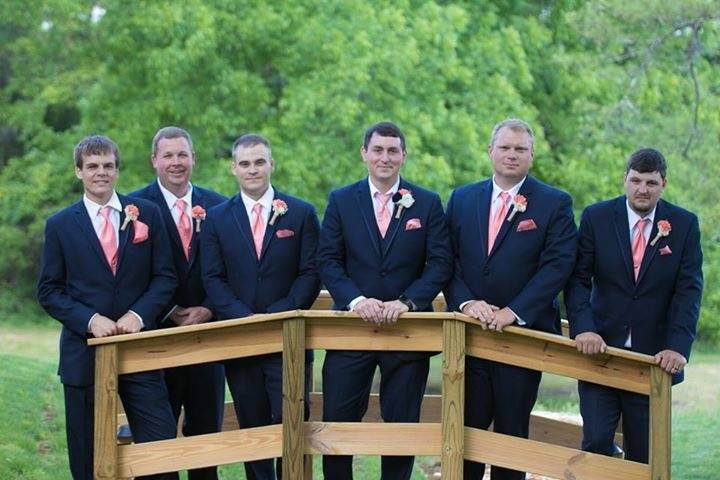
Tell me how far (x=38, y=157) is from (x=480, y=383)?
17666 mm

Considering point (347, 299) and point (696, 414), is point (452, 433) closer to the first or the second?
point (347, 299)

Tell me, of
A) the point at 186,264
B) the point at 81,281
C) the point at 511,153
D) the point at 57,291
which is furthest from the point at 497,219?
the point at 57,291

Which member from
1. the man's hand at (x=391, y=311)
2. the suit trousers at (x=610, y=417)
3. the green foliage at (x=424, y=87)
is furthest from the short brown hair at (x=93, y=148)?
the green foliage at (x=424, y=87)

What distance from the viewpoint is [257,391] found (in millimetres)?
7395

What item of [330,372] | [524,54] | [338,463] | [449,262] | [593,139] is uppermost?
[524,54]

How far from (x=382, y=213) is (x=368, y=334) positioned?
0.66 metres

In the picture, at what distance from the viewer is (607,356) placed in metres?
6.96

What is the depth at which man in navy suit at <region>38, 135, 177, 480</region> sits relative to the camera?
23.6ft

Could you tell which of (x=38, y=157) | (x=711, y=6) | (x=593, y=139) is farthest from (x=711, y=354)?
(x=38, y=157)

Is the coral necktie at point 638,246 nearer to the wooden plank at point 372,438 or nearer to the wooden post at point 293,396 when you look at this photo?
the wooden plank at point 372,438

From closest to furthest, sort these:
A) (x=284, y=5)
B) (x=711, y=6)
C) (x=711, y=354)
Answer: (x=711, y=6), (x=284, y=5), (x=711, y=354)

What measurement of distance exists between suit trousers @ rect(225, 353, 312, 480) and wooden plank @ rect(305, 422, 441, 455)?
20 cm

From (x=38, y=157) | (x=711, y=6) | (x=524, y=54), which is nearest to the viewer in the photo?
(x=711, y=6)

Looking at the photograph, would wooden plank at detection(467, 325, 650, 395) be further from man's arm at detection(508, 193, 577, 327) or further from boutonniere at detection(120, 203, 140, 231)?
boutonniere at detection(120, 203, 140, 231)
